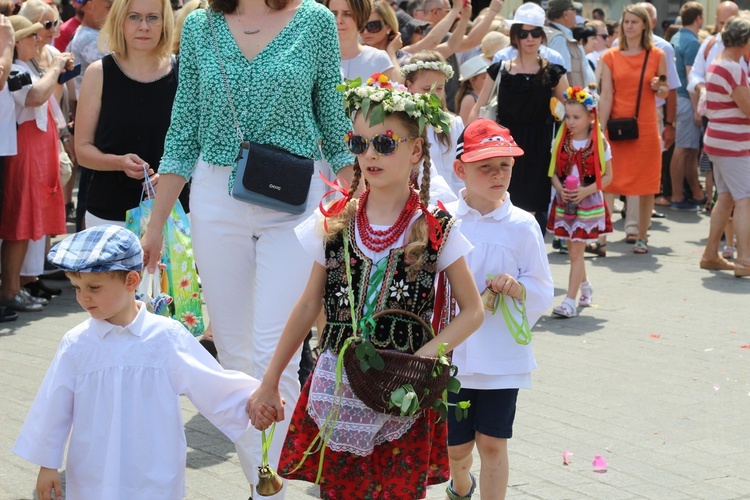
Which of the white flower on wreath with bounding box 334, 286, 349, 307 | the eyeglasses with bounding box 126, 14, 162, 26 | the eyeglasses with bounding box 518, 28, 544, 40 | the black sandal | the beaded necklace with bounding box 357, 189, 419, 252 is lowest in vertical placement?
the black sandal

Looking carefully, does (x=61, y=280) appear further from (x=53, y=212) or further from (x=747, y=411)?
(x=747, y=411)

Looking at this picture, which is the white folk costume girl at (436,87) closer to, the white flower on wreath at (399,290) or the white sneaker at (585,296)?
the white sneaker at (585,296)

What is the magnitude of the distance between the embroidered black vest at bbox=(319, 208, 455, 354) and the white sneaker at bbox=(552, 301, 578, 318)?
16.6ft

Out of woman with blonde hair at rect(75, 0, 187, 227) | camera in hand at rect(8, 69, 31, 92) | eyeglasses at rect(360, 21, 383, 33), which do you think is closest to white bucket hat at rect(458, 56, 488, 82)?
eyeglasses at rect(360, 21, 383, 33)

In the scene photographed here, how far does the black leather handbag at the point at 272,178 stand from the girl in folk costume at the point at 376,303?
1.96 ft

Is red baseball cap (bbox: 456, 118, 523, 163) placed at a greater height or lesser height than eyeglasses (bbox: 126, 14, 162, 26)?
lesser

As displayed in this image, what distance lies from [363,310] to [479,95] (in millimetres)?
5857

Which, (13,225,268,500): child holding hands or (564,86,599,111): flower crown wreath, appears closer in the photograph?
(13,225,268,500): child holding hands

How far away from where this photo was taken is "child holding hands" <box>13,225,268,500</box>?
140 inches

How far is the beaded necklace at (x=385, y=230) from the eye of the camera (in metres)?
3.58

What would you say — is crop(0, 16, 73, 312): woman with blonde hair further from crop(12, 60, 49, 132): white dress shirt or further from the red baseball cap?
the red baseball cap

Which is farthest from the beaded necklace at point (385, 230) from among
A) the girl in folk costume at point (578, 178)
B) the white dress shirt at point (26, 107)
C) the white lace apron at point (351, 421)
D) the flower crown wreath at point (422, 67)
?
the white dress shirt at point (26, 107)

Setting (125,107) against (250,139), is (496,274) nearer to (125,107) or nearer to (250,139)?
(250,139)

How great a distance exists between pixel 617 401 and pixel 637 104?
219 inches
